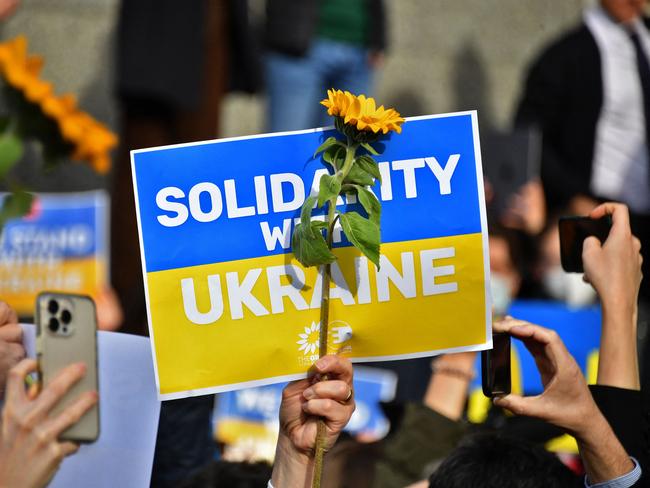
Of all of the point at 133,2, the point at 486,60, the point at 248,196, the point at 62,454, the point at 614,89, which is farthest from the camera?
the point at 486,60

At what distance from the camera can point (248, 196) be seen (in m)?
2.06

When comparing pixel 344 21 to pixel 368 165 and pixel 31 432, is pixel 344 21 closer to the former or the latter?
pixel 368 165

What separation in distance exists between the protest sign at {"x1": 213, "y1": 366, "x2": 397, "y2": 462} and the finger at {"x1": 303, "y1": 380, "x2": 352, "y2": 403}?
5.61 feet

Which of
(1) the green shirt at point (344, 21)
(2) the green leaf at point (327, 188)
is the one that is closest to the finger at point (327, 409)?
(2) the green leaf at point (327, 188)

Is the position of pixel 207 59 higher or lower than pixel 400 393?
higher

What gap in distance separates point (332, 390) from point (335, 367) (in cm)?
4

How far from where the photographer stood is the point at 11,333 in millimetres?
1999

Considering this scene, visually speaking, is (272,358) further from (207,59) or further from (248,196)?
(207,59)

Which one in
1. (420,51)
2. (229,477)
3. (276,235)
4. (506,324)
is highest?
(420,51)

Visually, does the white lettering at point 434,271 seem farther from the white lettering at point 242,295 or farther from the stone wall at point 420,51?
Answer: the stone wall at point 420,51

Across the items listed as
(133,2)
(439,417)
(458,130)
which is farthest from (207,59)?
(458,130)

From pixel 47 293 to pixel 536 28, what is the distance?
5.32 meters

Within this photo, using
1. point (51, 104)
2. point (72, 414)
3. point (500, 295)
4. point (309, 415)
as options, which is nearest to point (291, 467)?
point (309, 415)

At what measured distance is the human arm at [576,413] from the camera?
6.71 feet
